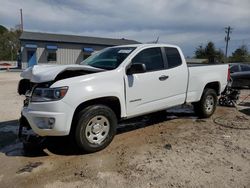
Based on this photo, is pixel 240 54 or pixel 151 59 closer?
pixel 151 59

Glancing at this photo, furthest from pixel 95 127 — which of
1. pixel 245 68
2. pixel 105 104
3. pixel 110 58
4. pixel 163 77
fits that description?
pixel 245 68

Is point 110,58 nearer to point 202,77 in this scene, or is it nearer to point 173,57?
point 173,57

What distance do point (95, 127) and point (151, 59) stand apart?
80.0 inches

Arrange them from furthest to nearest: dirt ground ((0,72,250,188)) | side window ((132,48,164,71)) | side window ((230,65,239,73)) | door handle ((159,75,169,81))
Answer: side window ((230,65,239,73))
door handle ((159,75,169,81))
side window ((132,48,164,71))
dirt ground ((0,72,250,188))

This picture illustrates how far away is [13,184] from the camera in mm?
3863

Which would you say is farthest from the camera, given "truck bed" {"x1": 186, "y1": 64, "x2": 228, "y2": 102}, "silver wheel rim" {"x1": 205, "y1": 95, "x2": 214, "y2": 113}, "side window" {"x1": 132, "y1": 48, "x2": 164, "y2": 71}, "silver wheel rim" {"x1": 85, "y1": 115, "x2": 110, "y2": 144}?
"silver wheel rim" {"x1": 205, "y1": 95, "x2": 214, "y2": 113}

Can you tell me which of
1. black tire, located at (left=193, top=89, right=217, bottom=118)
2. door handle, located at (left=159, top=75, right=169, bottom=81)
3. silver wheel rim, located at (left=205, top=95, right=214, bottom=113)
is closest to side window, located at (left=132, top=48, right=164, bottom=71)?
door handle, located at (left=159, top=75, right=169, bottom=81)

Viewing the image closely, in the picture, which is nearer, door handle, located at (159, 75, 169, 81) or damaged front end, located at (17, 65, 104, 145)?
damaged front end, located at (17, 65, 104, 145)

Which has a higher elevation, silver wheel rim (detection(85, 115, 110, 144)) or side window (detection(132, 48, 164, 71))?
side window (detection(132, 48, 164, 71))

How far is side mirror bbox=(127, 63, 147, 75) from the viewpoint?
205 inches

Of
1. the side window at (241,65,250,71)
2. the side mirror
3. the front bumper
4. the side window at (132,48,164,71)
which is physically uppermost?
the side window at (132,48,164,71)

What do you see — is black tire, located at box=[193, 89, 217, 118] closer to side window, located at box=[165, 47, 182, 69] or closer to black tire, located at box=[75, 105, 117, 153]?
side window, located at box=[165, 47, 182, 69]

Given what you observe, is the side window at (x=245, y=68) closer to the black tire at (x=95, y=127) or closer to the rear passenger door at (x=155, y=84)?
the rear passenger door at (x=155, y=84)

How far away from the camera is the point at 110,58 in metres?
5.80
